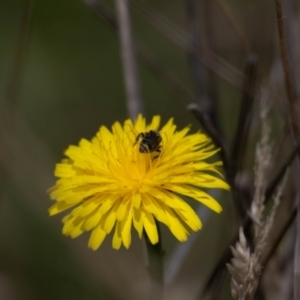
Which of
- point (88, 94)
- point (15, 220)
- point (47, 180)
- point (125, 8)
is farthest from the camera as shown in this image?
point (88, 94)

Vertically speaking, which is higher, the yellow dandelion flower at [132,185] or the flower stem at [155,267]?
the yellow dandelion flower at [132,185]

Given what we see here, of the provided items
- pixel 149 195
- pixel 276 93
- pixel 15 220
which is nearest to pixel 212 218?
pixel 15 220

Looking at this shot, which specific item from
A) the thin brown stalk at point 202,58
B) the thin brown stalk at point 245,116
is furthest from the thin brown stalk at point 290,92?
the thin brown stalk at point 202,58

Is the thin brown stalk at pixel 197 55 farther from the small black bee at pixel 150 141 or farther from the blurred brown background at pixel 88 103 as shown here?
the small black bee at pixel 150 141

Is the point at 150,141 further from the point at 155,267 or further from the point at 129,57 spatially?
the point at 129,57

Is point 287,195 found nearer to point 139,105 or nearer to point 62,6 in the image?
point 139,105

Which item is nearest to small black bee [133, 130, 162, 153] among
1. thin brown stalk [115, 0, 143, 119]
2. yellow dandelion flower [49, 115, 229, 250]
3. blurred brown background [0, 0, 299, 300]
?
yellow dandelion flower [49, 115, 229, 250]
